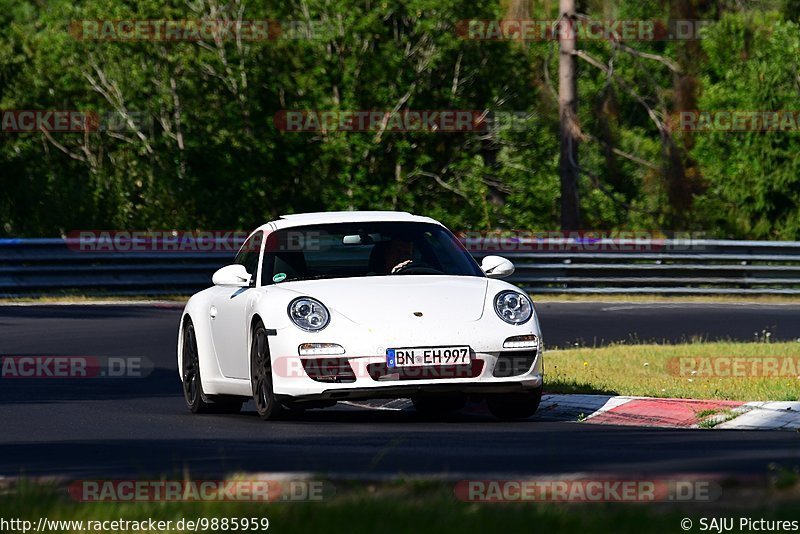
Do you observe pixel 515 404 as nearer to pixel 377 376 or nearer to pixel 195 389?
pixel 377 376

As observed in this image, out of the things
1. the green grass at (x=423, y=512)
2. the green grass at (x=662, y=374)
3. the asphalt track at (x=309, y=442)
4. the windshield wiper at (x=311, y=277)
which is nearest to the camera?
the green grass at (x=423, y=512)

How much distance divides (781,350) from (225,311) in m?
7.37

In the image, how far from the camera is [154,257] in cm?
2862

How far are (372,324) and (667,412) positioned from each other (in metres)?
2.26

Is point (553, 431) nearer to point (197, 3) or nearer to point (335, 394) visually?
point (335, 394)

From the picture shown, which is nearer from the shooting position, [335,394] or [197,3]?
[335,394]

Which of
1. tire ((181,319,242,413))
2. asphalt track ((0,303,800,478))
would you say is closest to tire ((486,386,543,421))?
asphalt track ((0,303,800,478))

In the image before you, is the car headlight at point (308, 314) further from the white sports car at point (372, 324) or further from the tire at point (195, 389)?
the tire at point (195, 389)

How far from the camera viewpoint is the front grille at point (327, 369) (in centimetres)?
1124

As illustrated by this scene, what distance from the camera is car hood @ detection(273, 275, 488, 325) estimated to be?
11320 mm

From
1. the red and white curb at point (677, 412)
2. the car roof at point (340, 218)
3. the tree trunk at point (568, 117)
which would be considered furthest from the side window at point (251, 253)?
the tree trunk at point (568, 117)

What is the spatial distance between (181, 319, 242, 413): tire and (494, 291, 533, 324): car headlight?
2.52m

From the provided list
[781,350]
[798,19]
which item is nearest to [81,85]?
[798,19]

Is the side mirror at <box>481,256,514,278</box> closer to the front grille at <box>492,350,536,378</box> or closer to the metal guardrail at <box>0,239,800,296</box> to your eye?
the front grille at <box>492,350,536,378</box>
